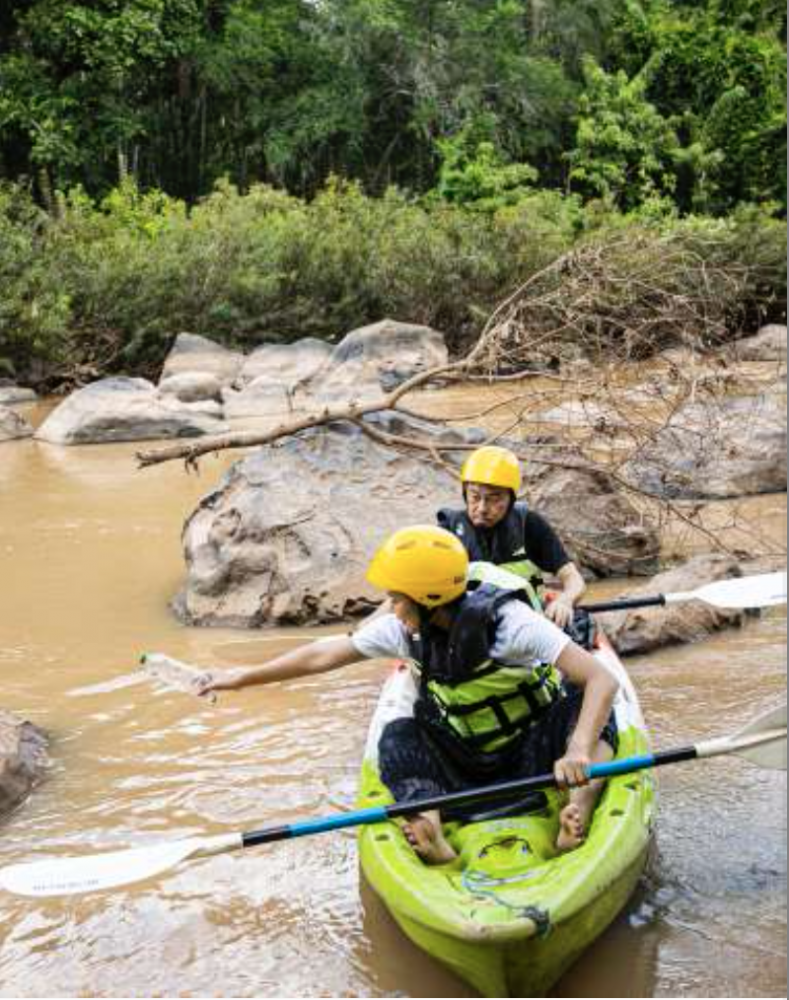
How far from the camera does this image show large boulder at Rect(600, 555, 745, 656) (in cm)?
643

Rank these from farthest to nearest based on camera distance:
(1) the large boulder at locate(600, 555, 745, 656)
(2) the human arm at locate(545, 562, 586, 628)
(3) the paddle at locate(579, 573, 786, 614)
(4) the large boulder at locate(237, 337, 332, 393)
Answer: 1. (4) the large boulder at locate(237, 337, 332, 393)
2. (1) the large boulder at locate(600, 555, 745, 656)
3. (3) the paddle at locate(579, 573, 786, 614)
4. (2) the human arm at locate(545, 562, 586, 628)

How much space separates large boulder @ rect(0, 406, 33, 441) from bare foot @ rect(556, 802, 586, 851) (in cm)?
1040

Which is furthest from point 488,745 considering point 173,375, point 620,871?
point 173,375

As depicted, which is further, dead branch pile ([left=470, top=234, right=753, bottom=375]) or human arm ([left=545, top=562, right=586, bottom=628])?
dead branch pile ([left=470, top=234, right=753, bottom=375])

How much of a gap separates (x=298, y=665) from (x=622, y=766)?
3.38 ft

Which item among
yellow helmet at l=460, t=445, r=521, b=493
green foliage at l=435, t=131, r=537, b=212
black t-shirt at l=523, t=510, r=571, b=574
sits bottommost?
black t-shirt at l=523, t=510, r=571, b=574

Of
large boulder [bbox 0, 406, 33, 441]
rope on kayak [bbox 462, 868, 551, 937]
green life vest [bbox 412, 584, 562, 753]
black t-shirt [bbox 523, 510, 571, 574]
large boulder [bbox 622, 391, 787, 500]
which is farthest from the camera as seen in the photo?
large boulder [bbox 0, 406, 33, 441]

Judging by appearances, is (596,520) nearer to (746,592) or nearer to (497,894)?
(746,592)

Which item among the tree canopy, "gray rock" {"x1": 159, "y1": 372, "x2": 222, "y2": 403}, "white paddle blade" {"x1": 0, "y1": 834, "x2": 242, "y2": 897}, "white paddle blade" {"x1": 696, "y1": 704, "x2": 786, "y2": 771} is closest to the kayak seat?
"white paddle blade" {"x1": 696, "y1": 704, "x2": 786, "y2": 771}

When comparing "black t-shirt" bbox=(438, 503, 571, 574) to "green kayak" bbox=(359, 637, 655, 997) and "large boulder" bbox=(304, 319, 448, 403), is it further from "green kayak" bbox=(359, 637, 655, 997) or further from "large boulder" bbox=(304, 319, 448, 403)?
"large boulder" bbox=(304, 319, 448, 403)

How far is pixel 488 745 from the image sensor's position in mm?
3947

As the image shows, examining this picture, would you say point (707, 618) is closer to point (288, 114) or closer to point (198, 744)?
point (198, 744)

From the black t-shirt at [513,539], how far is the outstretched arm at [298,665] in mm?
1313

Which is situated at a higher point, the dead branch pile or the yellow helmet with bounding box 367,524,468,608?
the dead branch pile
